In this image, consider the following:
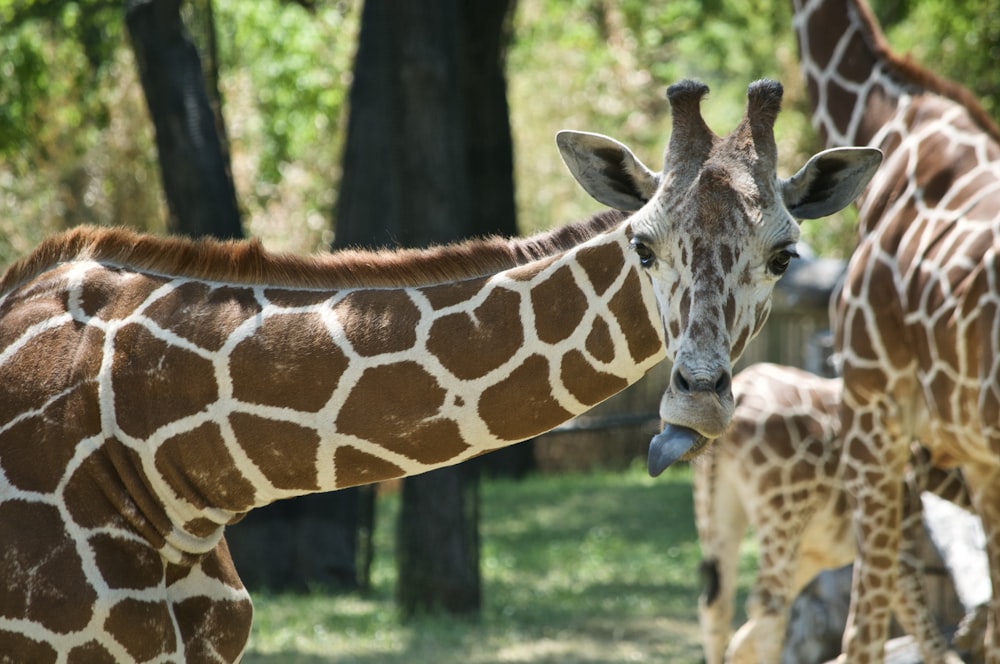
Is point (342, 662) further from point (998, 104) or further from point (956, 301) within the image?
point (998, 104)

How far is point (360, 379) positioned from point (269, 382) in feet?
0.86

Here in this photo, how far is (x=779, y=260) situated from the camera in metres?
3.32

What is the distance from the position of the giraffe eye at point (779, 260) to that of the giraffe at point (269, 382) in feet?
0.28

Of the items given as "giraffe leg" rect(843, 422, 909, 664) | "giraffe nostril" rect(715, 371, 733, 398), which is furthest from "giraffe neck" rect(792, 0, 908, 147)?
"giraffe nostril" rect(715, 371, 733, 398)

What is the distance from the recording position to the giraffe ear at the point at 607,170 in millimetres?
3549

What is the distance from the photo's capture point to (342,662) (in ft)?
25.3

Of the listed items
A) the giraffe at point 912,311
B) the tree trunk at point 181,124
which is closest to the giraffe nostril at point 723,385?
the giraffe at point 912,311

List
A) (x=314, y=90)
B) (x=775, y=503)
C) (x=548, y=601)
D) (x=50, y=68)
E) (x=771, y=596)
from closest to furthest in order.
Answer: (x=771, y=596) < (x=775, y=503) < (x=548, y=601) < (x=50, y=68) < (x=314, y=90)

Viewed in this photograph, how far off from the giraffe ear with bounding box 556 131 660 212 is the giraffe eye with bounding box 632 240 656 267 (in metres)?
0.24

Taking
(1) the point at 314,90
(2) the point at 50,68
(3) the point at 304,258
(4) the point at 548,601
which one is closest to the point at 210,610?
(3) the point at 304,258

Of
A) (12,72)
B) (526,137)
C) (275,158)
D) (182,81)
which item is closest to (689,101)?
(182,81)

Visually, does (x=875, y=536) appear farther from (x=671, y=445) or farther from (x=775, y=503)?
(x=671, y=445)

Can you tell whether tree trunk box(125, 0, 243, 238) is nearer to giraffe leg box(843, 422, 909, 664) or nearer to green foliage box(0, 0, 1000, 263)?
green foliage box(0, 0, 1000, 263)

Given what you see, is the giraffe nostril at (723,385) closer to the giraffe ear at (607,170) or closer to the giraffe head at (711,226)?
the giraffe head at (711,226)
